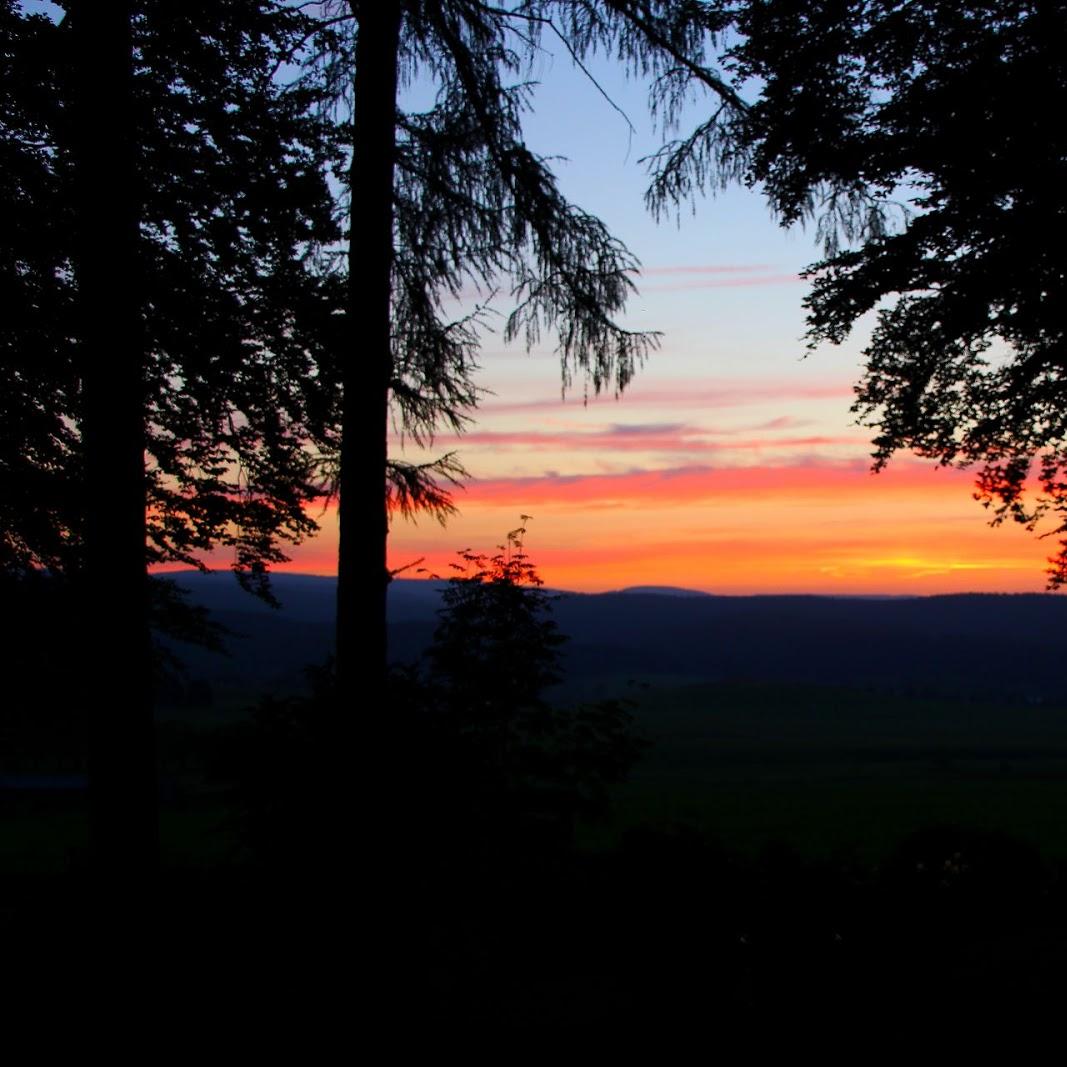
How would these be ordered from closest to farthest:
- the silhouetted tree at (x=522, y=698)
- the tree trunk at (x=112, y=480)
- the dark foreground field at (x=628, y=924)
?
the dark foreground field at (x=628, y=924), the tree trunk at (x=112, y=480), the silhouetted tree at (x=522, y=698)

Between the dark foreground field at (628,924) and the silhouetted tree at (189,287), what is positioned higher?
the silhouetted tree at (189,287)

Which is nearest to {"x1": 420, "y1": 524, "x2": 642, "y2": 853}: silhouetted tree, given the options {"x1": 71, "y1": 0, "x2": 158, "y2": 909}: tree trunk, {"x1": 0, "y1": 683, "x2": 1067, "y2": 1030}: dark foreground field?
{"x1": 0, "y1": 683, "x2": 1067, "y2": 1030}: dark foreground field

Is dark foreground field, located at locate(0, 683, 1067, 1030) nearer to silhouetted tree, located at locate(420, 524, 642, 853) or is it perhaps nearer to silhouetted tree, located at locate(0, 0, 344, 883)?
silhouetted tree, located at locate(420, 524, 642, 853)

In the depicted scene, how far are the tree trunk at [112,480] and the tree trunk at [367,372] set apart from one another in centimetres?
141

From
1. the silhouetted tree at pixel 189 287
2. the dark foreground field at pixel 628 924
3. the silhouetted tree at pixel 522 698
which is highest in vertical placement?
the silhouetted tree at pixel 189 287

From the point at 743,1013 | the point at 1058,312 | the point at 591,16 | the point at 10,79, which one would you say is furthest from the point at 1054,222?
the point at 10,79

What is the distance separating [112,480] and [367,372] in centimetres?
195

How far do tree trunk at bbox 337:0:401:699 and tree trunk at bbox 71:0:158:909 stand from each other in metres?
1.41

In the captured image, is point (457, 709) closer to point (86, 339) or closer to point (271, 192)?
point (86, 339)

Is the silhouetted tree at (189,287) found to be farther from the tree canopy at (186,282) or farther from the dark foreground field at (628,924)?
the dark foreground field at (628,924)

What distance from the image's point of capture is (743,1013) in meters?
6.39

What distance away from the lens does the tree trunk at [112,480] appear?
301 inches

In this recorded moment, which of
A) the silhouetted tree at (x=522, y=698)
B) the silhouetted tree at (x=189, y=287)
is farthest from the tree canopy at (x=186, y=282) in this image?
the silhouetted tree at (x=522, y=698)

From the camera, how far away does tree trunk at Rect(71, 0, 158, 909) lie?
7652 millimetres
